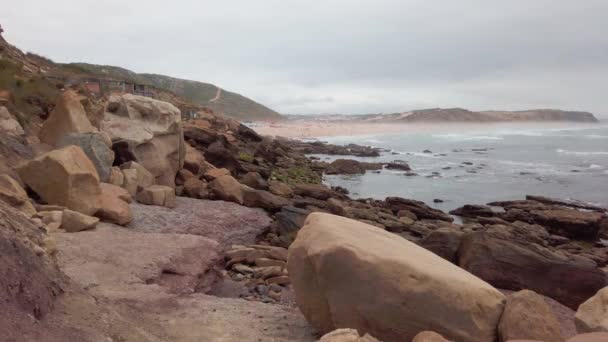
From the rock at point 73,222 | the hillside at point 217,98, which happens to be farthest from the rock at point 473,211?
the hillside at point 217,98

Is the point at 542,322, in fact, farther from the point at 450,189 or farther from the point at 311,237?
the point at 450,189

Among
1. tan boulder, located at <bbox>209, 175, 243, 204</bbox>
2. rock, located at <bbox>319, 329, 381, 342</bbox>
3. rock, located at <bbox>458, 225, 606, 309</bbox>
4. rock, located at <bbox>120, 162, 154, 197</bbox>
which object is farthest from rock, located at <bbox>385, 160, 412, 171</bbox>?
rock, located at <bbox>319, 329, 381, 342</bbox>

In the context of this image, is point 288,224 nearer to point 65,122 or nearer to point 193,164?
point 193,164

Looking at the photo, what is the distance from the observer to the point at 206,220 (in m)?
10.8

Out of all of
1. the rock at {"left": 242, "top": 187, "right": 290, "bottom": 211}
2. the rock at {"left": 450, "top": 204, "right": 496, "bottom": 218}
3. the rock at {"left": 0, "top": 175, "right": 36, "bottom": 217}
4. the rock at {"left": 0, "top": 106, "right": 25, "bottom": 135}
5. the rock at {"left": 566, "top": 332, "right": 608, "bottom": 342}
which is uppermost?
the rock at {"left": 0, "top": 106, "right": 25, "bottom": 135}

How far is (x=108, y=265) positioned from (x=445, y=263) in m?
4.07

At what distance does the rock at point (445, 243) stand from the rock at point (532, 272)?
64 cm

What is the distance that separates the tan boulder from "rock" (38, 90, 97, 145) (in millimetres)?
3309

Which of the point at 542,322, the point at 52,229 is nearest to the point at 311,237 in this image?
the point at 542,322

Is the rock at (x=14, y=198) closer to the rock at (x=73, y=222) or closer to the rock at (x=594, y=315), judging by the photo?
the rock at (x=73, y=222)

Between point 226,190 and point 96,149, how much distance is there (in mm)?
3429

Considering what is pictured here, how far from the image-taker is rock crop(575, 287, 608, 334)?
445cm

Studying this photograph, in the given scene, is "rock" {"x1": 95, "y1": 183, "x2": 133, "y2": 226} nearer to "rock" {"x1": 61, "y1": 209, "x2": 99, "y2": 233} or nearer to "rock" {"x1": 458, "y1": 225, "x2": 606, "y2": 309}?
"rock" {"x1": 61, "y1": 209, "x2": 99, "y2": 233}

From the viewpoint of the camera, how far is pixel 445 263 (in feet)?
17.8
